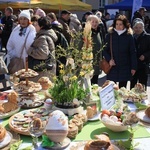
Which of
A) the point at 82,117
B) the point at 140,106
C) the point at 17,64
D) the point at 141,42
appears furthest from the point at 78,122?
the point at 141,42

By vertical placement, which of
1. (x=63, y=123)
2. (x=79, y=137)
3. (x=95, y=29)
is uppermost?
(x=95, y=29)

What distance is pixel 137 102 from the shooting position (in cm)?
231

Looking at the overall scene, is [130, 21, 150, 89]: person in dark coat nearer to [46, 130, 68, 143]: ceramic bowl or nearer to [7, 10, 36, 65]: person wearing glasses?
[7, 10, 36, 65]: person wearing glasses

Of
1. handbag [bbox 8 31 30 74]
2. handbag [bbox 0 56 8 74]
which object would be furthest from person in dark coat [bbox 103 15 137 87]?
handbag [bbox 0 56 8 74]

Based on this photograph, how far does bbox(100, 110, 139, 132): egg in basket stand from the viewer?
162 cm

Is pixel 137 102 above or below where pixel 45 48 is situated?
below

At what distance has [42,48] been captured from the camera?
10.6 ft

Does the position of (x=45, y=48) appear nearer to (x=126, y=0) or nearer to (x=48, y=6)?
(x=48, y=6)

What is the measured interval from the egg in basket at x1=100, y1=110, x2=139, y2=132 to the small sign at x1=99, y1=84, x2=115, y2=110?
14 centimetres

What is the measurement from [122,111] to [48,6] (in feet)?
35.3

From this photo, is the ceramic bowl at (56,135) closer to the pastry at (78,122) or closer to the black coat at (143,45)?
the pastry at (78,122)

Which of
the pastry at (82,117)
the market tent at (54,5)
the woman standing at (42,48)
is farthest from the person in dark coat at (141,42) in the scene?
the market tent at (54,5)

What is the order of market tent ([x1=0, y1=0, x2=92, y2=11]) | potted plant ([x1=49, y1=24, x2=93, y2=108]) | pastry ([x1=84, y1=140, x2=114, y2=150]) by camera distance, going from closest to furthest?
pastry ([x1=84, y1=140, x2=114, y2=150]) → potted plant ([x1=49, y1=24, x2=93, y2=108]) → market tent ([x1=0, y1=0, x2=92, y2=11])

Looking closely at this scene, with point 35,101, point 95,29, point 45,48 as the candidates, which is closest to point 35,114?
point 35,101
